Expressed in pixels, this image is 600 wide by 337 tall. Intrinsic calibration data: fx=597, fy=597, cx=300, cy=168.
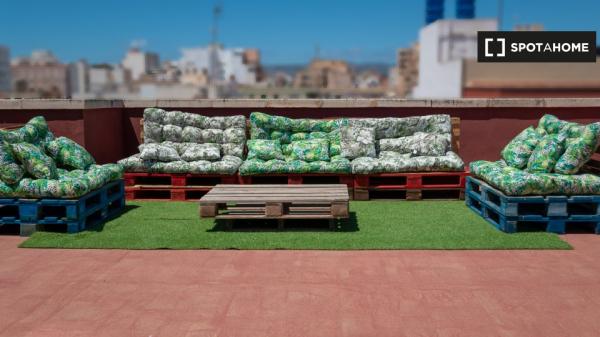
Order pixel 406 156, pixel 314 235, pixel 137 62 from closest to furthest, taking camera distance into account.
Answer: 1. pixel 314 235
2. pixel 406 156
3. pixel 137 62

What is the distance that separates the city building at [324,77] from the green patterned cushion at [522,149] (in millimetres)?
109448

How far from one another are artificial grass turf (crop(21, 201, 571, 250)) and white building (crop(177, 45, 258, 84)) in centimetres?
12471

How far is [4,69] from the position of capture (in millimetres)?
115875

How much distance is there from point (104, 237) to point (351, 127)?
15.5 feet

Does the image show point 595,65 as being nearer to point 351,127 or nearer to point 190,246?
point 351,127

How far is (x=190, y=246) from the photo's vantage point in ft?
23.1

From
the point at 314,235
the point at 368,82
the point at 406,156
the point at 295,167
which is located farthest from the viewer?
the point at 368,82

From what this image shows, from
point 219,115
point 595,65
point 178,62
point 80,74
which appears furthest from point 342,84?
point 219,115

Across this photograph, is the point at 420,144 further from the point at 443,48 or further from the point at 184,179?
the point at 443,48

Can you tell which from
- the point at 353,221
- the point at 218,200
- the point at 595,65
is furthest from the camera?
the point at 595,65

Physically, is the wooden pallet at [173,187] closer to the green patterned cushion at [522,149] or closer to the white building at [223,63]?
the green patterned cushion at [522,149]

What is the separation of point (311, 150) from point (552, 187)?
3.95 metres

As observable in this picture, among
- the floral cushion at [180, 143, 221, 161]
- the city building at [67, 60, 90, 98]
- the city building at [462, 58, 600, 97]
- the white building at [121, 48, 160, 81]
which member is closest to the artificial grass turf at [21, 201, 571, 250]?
the floral cushion at [180, 143, 221, 161]

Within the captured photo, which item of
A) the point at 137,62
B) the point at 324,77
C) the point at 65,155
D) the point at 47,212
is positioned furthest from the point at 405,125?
the point at 137,62
